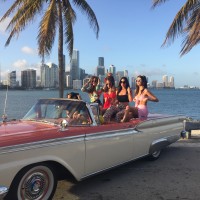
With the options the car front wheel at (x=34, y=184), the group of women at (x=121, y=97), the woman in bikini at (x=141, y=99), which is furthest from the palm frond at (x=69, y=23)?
the car front wheel at (x=34, y=184)

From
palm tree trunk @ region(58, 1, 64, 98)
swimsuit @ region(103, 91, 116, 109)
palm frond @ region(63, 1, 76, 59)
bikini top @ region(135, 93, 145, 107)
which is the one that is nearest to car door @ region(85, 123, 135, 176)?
bikini top @ region(135, 93, 145, 107)

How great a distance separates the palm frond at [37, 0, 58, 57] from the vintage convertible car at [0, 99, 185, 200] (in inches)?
204

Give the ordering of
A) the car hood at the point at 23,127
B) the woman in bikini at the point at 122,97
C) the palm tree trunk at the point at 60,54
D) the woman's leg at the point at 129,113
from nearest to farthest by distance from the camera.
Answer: the car hood at the point at 23,127, the woman's leg at the point at 129,113, the woman in bikini at the point at 122,97, the palm tree trunk at the point at 60,54

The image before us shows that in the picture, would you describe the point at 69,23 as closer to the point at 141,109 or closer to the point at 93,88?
the point at 93,88

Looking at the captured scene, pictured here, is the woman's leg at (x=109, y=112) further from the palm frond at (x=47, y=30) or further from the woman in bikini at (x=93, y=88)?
the palm frond at (x=47, y=30)

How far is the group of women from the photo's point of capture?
6301 mm

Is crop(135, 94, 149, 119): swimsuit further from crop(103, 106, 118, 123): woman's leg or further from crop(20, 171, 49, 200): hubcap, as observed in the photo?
crop(20, 171, 49, 200): hubcap

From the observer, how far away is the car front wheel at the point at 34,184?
3.84m

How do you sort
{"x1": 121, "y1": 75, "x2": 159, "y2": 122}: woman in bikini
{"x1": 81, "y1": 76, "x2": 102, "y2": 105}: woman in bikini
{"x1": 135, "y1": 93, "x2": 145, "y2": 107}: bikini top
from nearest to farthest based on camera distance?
{"x1": 121, "y1": 75, "x2": 159, "y2": 122}: woman in bikini → {"x1": 135, "y1": 93, "x2": 145, "y2": 107}: bikini top → {"x1": 81, "y1": 76, "x2": 102, "y2": 105}: woman in bikini

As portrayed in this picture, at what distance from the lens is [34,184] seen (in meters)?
4.06

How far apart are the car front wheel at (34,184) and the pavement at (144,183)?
38 centimetres

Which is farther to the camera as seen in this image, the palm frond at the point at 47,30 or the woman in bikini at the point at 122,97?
the palm frond at the point at 47,30

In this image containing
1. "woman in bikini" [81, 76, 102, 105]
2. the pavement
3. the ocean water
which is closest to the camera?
the pavement

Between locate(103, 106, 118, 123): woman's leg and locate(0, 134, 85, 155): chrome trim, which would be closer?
locate(0, 134, 85, 155): chrome trim
